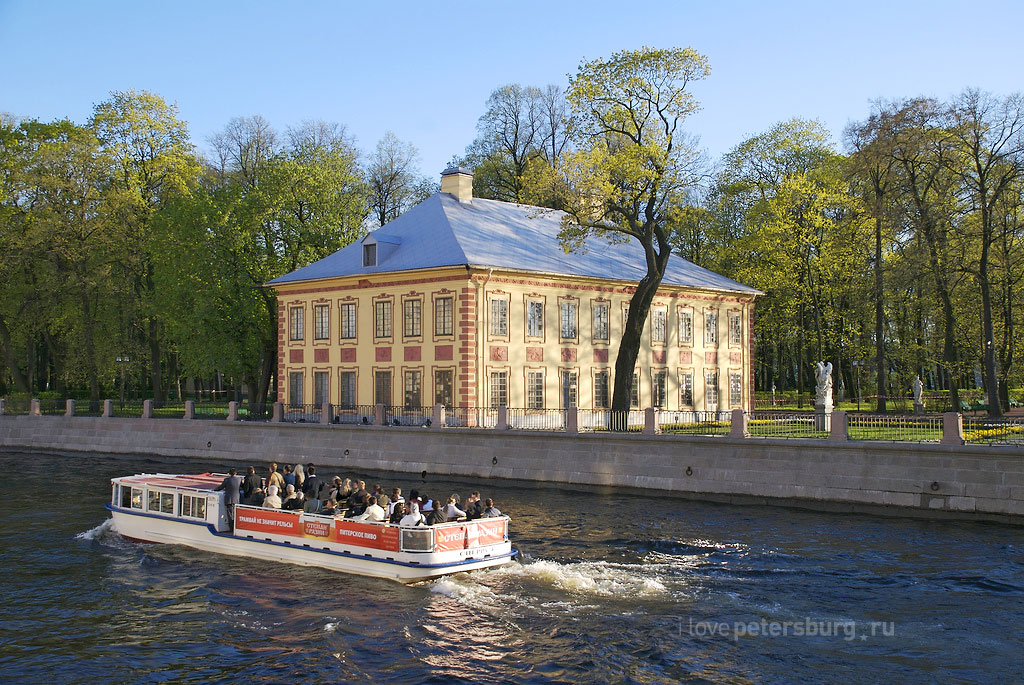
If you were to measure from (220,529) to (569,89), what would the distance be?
23773 mm

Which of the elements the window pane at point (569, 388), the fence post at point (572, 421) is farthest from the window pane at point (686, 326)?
the fence post at point (572, 421)

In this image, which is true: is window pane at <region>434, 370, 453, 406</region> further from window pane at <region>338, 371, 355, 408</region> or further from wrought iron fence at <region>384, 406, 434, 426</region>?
window pane at <region>338, 371, 355, 408</region>

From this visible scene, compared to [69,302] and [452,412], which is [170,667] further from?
[69,302]

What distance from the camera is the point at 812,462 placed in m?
31.8

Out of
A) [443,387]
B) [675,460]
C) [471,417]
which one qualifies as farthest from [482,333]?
[675,460]

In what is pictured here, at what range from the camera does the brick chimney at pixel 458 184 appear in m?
53.1

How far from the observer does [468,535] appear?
23.5 metres

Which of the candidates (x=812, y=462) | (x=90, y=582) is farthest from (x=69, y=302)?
(x=812, y=462)

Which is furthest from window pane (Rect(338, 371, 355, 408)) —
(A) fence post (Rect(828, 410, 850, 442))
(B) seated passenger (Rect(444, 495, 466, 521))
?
(B) seated passenger (Rect(444, 495, 466, 521))

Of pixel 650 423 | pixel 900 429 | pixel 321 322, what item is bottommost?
pixel 900 429

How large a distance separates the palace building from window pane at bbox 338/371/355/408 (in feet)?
0.20

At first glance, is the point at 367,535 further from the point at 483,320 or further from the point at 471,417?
the point at 483,320

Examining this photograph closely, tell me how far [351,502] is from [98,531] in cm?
946

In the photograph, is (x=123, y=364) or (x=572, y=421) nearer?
(x=572, y=421)
